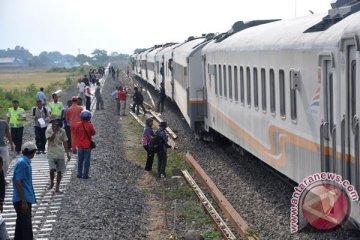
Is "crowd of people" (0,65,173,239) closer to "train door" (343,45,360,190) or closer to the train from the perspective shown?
the train

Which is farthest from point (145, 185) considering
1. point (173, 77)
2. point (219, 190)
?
point (173, 77)

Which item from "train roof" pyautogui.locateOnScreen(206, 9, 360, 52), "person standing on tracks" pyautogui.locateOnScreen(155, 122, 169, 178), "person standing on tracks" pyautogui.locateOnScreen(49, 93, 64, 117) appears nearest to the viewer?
"train roof" pyautogui.locateOnScreen(206, 9, 360, 52)

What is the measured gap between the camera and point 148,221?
531 inches

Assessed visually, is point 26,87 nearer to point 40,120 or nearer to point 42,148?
point 42,148

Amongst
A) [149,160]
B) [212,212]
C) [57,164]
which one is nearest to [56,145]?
[57,164]

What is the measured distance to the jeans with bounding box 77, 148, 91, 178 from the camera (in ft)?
53.2

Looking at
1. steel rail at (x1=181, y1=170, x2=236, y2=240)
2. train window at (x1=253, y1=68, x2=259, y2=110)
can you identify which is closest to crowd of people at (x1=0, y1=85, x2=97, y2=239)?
steel rail at (x1=181, y1=170, x2=236, y2=240)

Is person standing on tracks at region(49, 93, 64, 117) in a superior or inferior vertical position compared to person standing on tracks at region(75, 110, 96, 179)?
superior

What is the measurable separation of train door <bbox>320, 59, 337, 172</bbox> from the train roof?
1.21 feet

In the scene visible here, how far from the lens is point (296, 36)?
427 inches

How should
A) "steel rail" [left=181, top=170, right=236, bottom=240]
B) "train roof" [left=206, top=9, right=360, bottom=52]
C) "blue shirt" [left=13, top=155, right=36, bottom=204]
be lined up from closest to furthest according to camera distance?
"train roof" [left=206, top=9, right=360, bottom=52] < "blue shirt" [left=13, top=155, right=36, bottom=204] < "steel rail" [left=181, top=170, right=236, bottom=240]

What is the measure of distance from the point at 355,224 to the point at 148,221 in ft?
18.1

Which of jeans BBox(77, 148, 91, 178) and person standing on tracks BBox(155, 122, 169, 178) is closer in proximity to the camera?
jeans BBox(77, 148, 91, 178)

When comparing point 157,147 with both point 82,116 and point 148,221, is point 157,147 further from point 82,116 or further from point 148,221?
point 148,221
